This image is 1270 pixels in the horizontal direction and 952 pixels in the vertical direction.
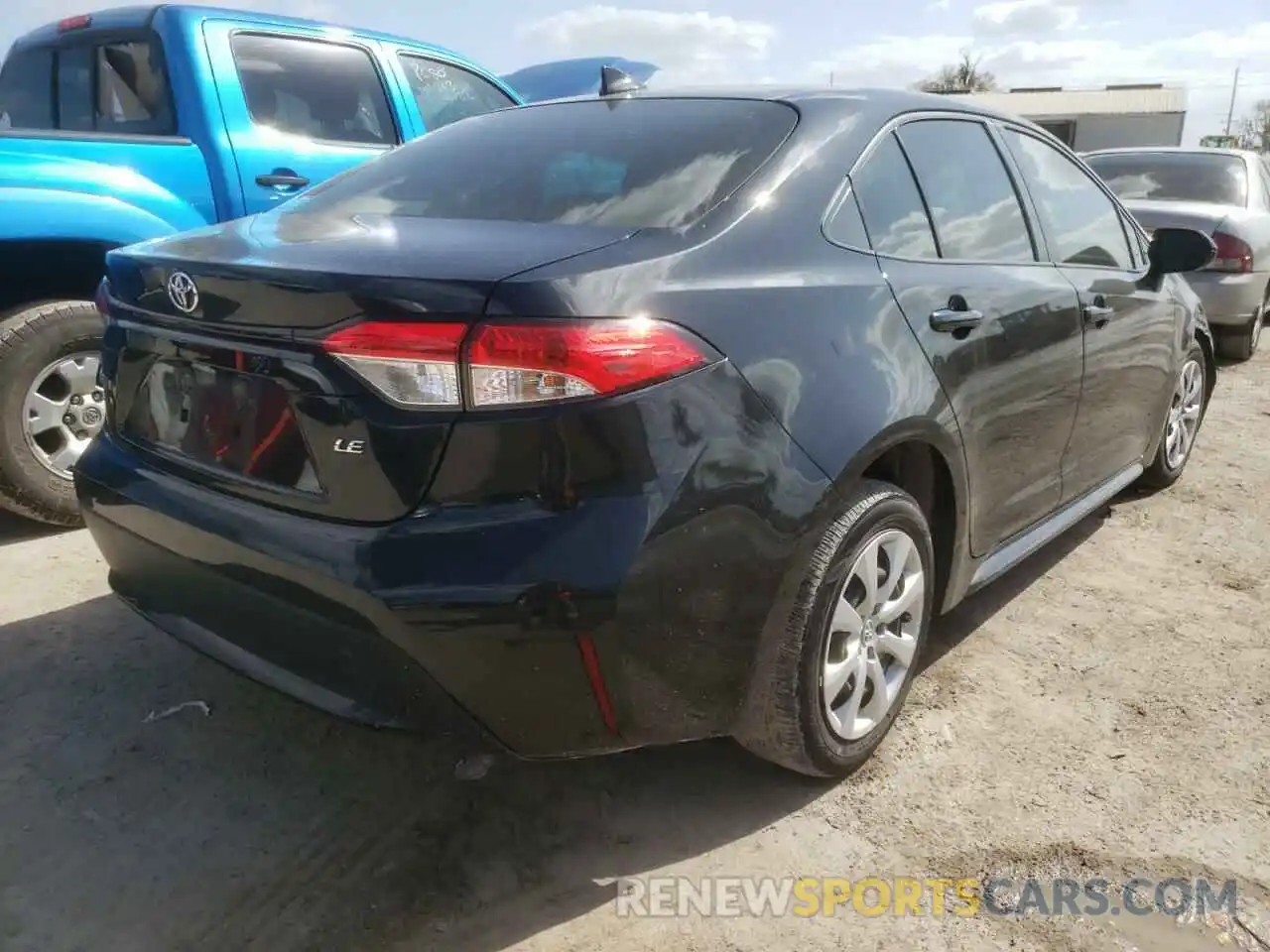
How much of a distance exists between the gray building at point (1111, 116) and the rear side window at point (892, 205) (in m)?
33.2

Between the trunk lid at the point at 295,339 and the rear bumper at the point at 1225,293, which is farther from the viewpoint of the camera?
the rear bumper at the point at 1225,293

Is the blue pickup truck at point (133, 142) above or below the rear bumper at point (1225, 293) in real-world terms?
above

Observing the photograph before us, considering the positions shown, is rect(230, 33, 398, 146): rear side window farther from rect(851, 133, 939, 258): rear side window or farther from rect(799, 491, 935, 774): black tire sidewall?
rect(799, 491, 935, 774): black tire sidewall

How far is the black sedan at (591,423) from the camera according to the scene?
69.8 inches

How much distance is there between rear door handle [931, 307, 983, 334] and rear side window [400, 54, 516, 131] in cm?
315

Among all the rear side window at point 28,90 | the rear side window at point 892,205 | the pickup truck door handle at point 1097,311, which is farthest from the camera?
the rear side window at point 28,90

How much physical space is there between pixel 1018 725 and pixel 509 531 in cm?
165

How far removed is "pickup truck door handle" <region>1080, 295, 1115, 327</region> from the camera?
3201 mm

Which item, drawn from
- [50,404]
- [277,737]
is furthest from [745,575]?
[50,404]

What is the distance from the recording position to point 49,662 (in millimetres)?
2916

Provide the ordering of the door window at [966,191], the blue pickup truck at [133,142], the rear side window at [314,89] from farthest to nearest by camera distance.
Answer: the rear side window at [314,89]
the blue pickup truck at [133,142]
the door window at [966,191]

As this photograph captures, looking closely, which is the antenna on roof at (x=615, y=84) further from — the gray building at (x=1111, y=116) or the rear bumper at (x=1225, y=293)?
the gray building at (x=1111, y=116)

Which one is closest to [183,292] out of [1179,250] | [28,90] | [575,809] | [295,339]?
[295,339]

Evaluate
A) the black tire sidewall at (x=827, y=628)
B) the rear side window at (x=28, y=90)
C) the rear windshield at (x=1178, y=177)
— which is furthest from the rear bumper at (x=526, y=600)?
the rear windshield at (x=1178, y=177)
